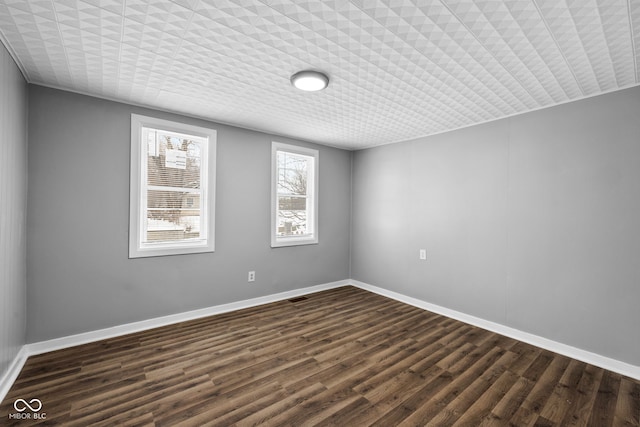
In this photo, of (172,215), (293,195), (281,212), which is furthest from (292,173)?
(172,215)

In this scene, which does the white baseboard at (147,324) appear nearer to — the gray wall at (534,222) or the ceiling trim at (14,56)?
the gray wall at (534,222)

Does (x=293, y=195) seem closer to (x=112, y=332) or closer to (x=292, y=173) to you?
(x=292, y=173)

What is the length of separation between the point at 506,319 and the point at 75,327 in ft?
14.7

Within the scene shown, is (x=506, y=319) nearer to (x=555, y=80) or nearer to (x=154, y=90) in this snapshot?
(x=555, y=80)

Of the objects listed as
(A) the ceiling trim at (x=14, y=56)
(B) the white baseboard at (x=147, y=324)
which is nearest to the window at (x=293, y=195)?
(B) the white baseboard at (x=147, y=324)

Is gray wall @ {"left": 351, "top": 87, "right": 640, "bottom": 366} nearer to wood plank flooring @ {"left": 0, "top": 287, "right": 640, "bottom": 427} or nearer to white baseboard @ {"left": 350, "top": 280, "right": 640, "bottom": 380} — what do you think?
white baseboard @ {"left": 350, "top": 280, "right": 640, "bottom": 380}

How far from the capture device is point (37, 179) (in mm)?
2475

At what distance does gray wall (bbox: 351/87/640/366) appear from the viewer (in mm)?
→ 2416

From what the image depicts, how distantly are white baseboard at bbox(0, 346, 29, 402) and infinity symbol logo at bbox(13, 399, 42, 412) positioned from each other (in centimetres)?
13

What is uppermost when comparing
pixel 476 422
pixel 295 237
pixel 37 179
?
pixel 37 179

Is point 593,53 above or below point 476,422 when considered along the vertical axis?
above

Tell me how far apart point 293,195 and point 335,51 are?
2.63m

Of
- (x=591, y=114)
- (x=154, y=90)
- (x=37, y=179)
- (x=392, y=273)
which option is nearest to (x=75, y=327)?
(x=37, y=179)

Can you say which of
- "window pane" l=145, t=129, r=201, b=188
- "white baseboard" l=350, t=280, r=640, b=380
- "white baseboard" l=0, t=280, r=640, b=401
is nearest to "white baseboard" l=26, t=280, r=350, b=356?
"white baseboard" l=0, t=280, r=640, b=401
